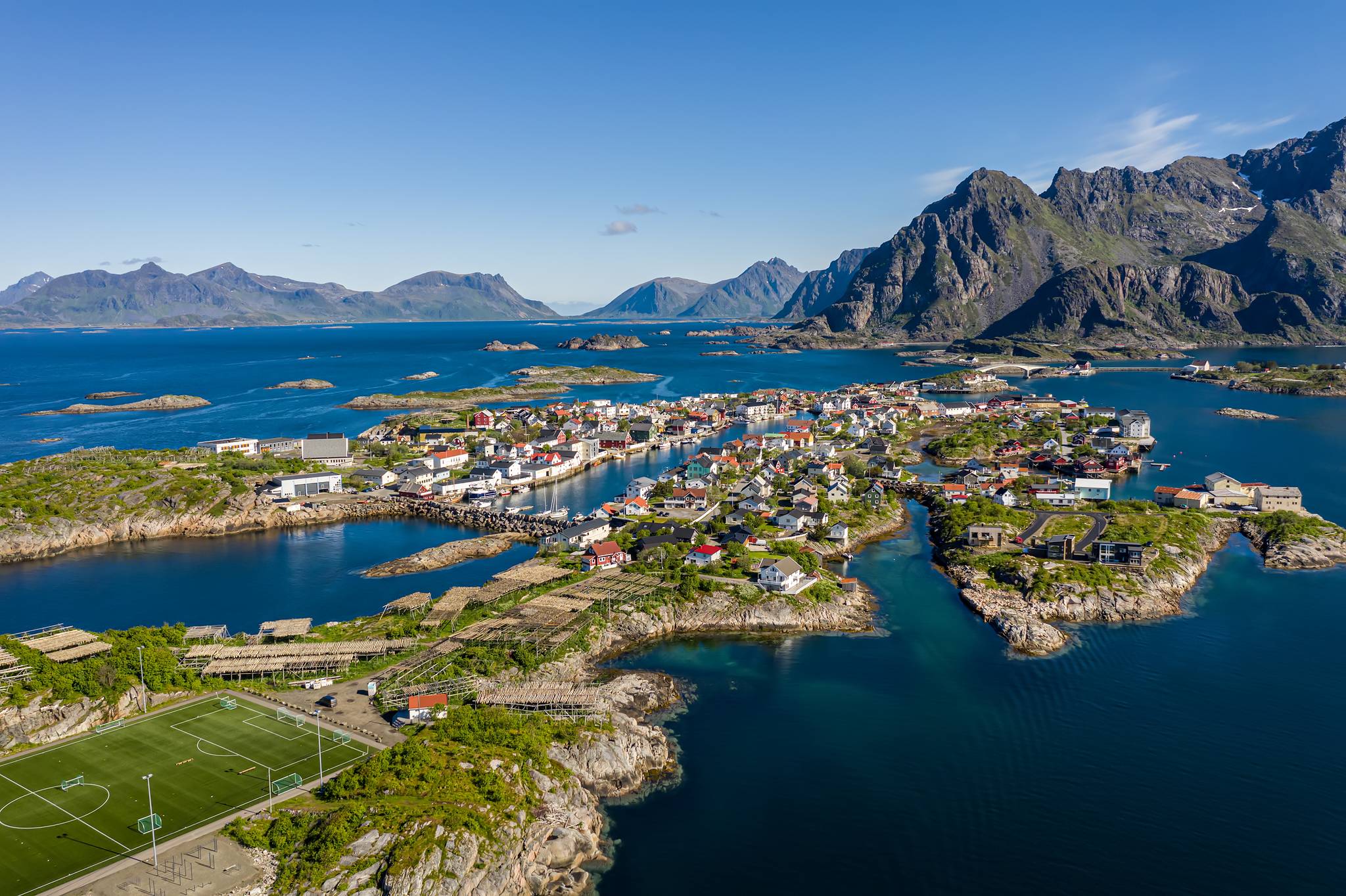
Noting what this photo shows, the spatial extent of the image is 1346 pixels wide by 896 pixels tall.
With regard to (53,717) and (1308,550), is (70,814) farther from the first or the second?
(1308,550)

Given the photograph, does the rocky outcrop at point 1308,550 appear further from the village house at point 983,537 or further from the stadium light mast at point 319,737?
the stadium light mast at point 319,737

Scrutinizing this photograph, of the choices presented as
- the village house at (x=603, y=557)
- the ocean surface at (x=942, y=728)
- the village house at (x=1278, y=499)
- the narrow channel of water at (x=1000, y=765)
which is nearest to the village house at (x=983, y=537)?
the ocean surface at (x=942, y=728)

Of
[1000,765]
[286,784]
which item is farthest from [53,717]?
[1000,765]

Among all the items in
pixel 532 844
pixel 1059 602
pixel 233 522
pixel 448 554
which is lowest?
pixel 532 844

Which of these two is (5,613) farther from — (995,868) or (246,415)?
(246,415)

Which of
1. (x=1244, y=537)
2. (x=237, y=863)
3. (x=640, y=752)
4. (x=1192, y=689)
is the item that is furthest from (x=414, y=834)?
(x=1244, y=537)

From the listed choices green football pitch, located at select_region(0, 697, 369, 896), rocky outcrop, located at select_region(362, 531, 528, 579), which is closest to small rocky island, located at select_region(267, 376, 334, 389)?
rocky outcrop, located at select_region(362, 531, 528, 579)
